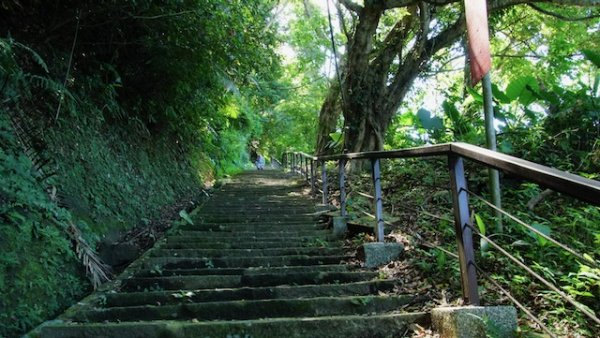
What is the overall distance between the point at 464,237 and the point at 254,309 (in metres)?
1.46

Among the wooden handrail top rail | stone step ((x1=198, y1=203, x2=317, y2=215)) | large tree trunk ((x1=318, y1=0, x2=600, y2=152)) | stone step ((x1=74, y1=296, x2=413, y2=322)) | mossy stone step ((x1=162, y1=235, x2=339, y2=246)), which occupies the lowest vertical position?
stone step ((x1=74, y1=296, x2=413, y2=322))

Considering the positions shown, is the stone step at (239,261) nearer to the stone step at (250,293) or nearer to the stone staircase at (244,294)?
the stone staircase at (244,294)

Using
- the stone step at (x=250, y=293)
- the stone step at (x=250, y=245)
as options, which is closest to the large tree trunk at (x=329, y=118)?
the stone step at (x=250, y=245)

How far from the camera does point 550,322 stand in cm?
252

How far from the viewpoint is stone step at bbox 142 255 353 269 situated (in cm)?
414

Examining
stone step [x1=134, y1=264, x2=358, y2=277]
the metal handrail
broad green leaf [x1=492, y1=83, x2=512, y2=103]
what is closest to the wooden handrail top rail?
the metal handrail

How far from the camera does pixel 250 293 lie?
Result: 10.5 ft

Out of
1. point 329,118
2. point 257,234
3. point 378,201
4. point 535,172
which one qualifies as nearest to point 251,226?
point 257,234

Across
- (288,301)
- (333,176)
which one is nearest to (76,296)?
(288,301)

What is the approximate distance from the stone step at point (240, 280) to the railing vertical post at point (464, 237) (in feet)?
4.16

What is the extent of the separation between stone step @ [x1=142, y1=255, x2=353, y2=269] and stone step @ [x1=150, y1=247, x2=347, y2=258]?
22 centimetres

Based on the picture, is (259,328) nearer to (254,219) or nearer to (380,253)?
(380,253)

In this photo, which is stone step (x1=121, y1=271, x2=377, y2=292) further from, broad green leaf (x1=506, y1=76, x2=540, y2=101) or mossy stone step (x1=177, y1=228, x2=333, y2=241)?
broad green leaf (x1=506, y1=76, x2=540, y2=101)

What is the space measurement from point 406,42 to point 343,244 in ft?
21.8
